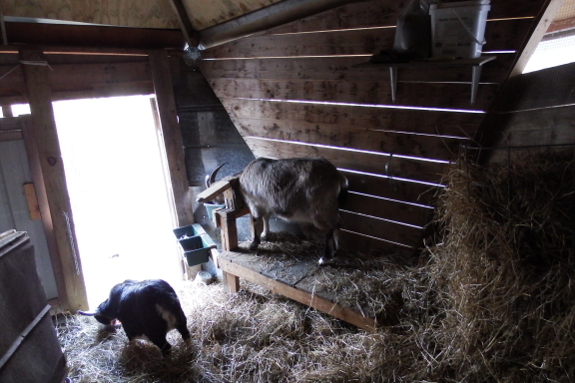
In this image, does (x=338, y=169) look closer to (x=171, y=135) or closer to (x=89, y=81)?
(x=171, y=135)

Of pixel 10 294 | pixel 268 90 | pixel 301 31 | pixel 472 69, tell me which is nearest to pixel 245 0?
pixel 301 31

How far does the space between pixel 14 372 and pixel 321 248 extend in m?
2.80

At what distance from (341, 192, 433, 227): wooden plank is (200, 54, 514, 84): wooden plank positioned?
1.17 meters

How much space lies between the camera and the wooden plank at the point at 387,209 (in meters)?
3.46

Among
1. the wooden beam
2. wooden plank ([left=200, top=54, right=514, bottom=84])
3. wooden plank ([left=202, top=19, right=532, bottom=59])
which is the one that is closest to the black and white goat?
wooden plank ([left=200, top=54, right=514, bottom=84])

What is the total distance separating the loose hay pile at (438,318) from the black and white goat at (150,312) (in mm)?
206

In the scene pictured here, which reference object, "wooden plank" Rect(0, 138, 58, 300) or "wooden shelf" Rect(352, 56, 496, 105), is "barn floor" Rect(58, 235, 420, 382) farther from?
"wooden shelf" Rect(352, 56, 496, 105)

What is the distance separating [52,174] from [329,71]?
9.57 ft

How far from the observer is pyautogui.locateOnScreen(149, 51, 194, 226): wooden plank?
4426 millimetres

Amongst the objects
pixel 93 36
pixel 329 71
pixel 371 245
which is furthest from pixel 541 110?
pixel 93 36

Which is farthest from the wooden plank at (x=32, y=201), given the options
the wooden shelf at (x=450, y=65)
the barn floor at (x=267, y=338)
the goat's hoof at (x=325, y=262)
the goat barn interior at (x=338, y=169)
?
the wooden shelf at (x=450, y=65)

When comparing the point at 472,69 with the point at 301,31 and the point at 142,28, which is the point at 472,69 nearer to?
the point at 301,31

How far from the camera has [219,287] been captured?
4.53 m

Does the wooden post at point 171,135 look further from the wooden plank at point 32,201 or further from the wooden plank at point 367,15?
the wooden plank at point 367,15
